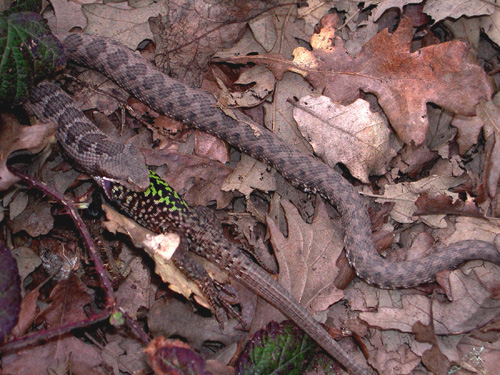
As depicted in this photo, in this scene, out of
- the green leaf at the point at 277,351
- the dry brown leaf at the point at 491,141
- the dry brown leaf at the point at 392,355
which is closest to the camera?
the green leaf at the point at 277,351

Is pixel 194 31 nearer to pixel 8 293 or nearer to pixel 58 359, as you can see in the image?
pixel 8 293

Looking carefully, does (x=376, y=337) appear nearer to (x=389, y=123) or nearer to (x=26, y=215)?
(x=389, y=123)

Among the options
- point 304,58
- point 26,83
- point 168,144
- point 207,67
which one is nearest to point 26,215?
point 26,83

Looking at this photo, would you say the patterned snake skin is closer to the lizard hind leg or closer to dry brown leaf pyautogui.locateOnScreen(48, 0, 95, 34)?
dry brown leaf pyautogui.locateOnScreen(48, 0, 95, 34)

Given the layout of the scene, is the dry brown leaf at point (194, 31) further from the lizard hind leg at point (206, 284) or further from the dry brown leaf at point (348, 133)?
the lizard hind leg at point (206, 284)

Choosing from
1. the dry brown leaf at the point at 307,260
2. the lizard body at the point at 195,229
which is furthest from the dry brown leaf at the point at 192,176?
the dry brown leaf at the point at 307,260

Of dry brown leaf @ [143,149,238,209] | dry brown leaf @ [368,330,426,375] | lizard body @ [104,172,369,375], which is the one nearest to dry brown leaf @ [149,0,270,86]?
dry brown leaf @ [143,149,238,209]
